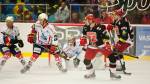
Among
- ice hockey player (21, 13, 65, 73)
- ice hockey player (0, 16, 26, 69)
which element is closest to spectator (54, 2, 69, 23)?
ice hockey player (0, 16, 26, 69)

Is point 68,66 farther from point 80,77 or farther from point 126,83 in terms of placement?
point 126,83

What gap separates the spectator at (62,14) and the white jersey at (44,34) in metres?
2.66

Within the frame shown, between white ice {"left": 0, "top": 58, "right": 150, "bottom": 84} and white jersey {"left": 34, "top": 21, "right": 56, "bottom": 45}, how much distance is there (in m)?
0.59

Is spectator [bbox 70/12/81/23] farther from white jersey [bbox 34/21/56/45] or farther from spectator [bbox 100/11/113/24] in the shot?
white jersey [bbox 34/21/56/45]

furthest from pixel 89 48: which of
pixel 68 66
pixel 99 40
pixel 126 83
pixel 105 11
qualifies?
pixel 105 11

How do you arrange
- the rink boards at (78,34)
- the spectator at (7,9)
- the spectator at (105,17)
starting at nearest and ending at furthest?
the rink boards at (78,34)
the spectator at (105,17)
the spectator at (7,9)

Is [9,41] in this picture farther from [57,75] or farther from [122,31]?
[122,31]

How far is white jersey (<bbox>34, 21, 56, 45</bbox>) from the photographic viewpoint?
9391 mm

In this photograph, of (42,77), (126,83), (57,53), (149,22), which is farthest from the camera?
(149,22)

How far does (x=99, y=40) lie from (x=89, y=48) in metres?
0.22

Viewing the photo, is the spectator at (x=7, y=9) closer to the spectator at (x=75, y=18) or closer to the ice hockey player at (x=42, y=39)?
the spectator at (x=75, y=18)

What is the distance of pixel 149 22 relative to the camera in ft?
39.1

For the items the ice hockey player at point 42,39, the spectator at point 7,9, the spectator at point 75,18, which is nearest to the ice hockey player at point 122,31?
the ice hockey player at point 42,39

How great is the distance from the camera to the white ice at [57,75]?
845 cm
